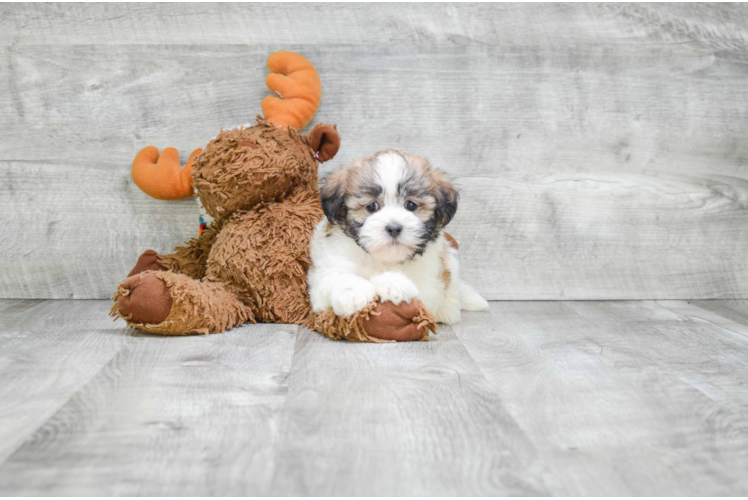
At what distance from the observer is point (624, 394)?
132cm

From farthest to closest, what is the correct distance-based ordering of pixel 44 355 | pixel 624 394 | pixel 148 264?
1. pixel 148 264
2. pixel 44 355
3. pixel 624 394

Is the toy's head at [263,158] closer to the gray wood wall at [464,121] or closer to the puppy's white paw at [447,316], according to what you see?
the gray wood wall at [464,121]

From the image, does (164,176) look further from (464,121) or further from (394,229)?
(464,121)

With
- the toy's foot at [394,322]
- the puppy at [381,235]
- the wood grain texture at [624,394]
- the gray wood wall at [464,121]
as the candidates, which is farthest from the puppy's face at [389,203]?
the gray wood wall at [464,121]

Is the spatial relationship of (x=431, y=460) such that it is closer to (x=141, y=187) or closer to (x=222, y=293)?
(x=222, y=293)

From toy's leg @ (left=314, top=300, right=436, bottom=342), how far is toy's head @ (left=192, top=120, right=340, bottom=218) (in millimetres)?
458

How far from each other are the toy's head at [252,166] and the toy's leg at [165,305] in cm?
29

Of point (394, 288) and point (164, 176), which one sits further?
point (164, 176)

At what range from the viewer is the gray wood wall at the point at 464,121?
2.23 m

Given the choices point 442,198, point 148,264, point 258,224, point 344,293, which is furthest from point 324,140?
point 148,264

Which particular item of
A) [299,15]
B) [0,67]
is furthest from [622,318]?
[0,67]

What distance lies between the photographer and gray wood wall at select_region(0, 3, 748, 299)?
2229 millimetres

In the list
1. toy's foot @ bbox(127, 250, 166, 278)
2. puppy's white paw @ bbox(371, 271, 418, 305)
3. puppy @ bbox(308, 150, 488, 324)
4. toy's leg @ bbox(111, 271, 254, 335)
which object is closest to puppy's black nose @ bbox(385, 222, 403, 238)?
puppy @ bbox(308, 150, 488, 324)

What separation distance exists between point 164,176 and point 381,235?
0.90 meters
